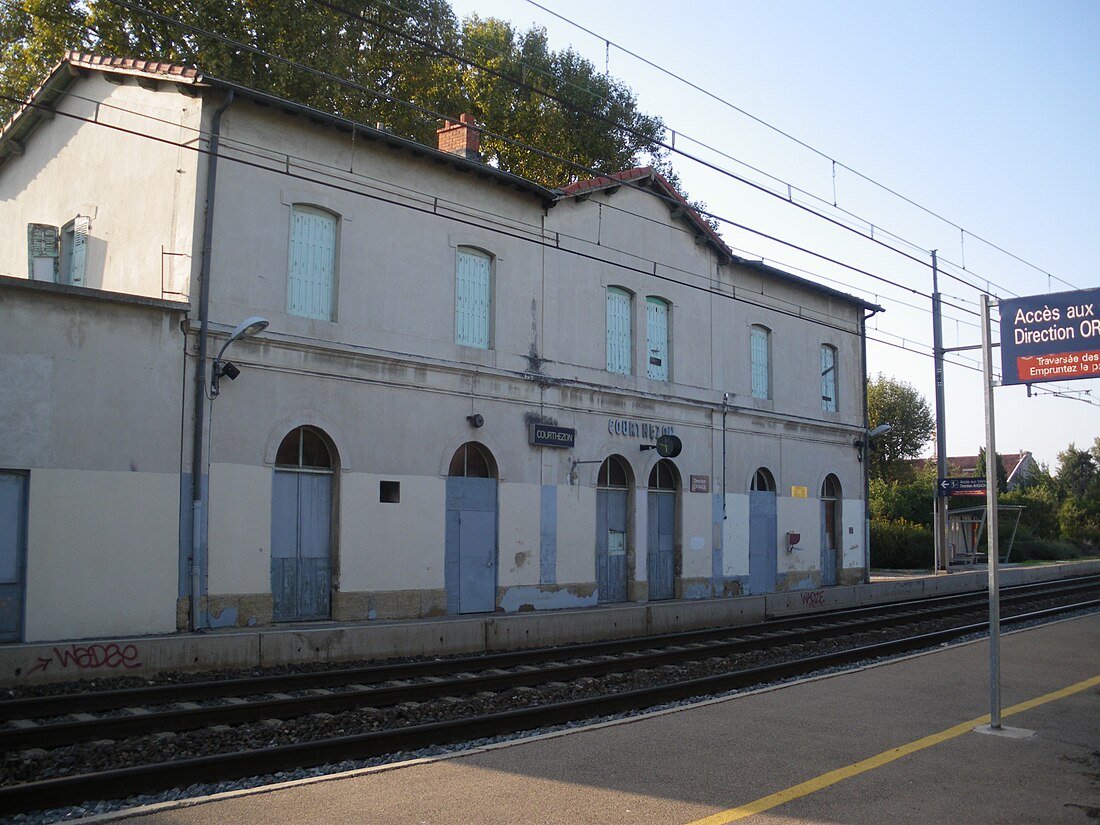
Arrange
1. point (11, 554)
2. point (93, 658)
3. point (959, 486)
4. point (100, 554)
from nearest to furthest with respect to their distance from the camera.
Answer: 1. point (93, 658)
2. point (11, 554)
3. point (100, 554)
4. point (959, 486)

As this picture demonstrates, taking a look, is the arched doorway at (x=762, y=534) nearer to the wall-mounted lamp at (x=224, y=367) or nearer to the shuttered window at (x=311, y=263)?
the shuttered window at (x=311, y=263)

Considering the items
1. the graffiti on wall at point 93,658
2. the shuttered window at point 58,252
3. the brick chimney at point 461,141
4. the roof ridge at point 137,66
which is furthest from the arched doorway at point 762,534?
the graffiti on wall at point 93,658

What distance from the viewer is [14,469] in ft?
43.9

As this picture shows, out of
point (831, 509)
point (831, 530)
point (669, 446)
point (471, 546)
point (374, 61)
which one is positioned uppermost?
point (374, 61)

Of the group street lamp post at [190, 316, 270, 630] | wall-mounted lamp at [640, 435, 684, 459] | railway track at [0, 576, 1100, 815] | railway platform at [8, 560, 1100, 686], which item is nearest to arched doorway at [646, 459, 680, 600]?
wall-mounted lamp at [640, 435, 684, 459]

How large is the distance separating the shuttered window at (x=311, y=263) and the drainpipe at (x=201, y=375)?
60.5 inches

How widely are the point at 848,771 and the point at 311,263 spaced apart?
12.3 m

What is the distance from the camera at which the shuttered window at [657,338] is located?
23438 millimetres

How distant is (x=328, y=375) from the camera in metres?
16.8

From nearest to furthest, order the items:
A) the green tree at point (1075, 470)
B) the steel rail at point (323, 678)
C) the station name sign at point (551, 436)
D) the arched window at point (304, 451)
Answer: the steel rail at point (323, 678)
the arched window at point (304, 451)
the station name sign at point (551, 436)
the green tree at point (1075, 470)

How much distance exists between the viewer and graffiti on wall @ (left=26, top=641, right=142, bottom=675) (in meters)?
11.6

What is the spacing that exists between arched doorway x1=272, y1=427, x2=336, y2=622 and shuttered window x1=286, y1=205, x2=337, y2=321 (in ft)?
6.87

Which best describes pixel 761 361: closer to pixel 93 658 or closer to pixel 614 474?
pixel 614 474

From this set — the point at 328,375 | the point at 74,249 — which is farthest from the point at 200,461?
the point at 74,249
